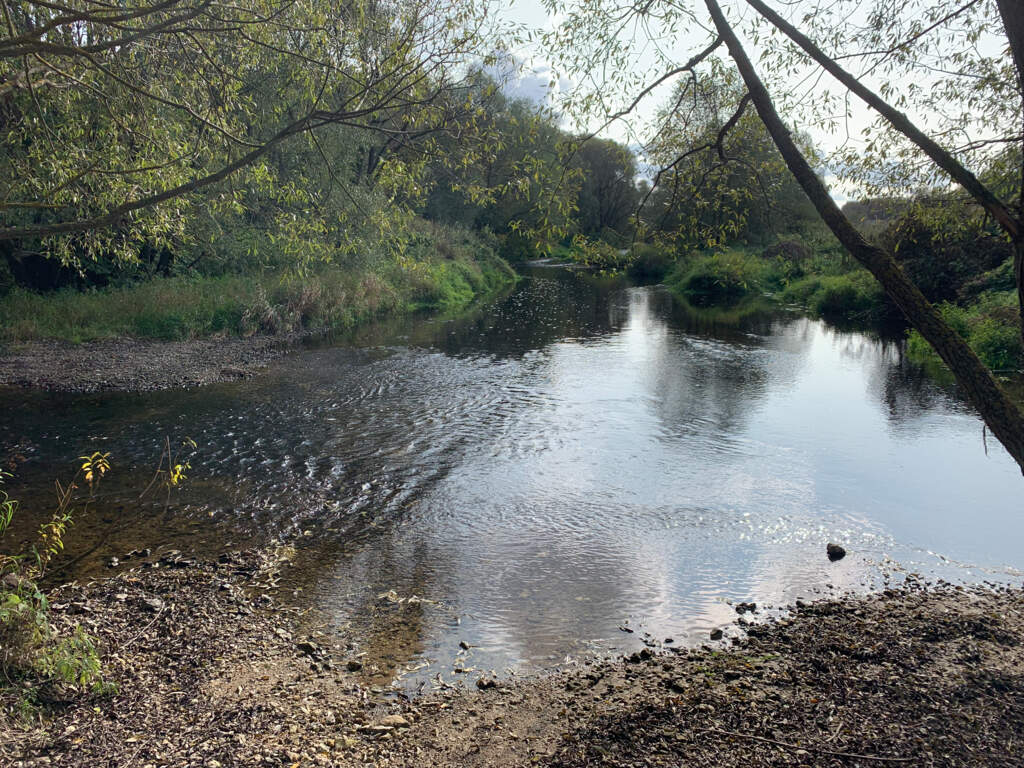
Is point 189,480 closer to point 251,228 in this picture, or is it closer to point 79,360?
point 79,360

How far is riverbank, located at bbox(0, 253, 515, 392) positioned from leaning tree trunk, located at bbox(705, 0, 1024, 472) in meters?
8.86

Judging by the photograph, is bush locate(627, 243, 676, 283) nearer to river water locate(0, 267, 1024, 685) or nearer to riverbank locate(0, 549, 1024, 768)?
river water locate(0, 267, 1024, 685)

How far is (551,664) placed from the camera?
19.7ft

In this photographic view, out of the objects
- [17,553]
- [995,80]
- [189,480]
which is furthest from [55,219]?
[995,80]

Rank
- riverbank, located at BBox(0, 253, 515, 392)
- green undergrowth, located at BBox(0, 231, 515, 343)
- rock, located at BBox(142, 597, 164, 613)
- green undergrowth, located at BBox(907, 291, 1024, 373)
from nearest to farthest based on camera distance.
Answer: rock, located at BBox(142, 597, 164, 613) < riverbank, located at BBox(0, 253, 515, 392) < green undergrowth, located at BBox(907, 291, 1024, 373) < green undergrowth, located at BBox(0, 231, 515, 343)

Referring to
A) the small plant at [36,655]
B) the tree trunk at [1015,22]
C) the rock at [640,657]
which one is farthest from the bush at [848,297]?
the small plant at [36,655]

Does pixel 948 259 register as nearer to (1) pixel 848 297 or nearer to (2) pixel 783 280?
(1) pixel 848 297


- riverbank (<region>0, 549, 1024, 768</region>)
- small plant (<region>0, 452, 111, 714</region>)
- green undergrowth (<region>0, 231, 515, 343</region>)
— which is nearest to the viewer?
riverbank (<region>0, 549, 1024, 768</region>)

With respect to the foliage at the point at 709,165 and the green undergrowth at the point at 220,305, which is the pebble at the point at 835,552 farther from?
the green undergrowth at the point at 220,305

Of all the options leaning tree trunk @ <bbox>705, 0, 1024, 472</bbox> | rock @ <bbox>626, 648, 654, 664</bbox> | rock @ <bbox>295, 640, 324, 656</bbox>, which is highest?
leaning tree trunk @ <bbox>705, 0, 1024, 472</bbox>

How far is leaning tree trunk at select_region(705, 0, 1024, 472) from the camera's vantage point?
4.68 m

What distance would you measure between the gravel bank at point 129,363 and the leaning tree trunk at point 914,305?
14.5 m

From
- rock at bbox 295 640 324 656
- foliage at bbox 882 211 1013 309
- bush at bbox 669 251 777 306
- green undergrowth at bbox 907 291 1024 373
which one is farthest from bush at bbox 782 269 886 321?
Result: rock at bbox 295 640 324 656

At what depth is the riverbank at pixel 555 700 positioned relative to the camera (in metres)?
4.25
